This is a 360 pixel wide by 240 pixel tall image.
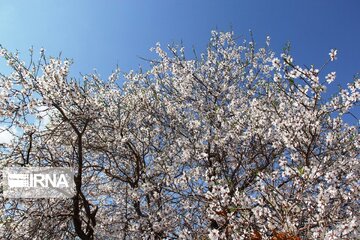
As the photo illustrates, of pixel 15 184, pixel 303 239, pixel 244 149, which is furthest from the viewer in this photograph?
pixel 244 149

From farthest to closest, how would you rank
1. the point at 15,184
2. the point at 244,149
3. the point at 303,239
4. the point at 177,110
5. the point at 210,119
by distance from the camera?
the point at 177,110 → the point at 210,119 → the point at 244,149 → the point at 15,184 → the point at 303,239

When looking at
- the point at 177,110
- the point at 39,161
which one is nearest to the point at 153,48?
the point at 177,110

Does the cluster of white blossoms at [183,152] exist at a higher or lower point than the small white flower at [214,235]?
higher

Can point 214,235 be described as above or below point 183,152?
below

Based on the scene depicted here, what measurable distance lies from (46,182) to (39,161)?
0.51 m

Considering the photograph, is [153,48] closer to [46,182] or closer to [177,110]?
[177,110]

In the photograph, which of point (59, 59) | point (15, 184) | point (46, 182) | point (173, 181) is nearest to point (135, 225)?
point (173, 181)

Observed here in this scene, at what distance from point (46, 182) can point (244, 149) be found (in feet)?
12.7

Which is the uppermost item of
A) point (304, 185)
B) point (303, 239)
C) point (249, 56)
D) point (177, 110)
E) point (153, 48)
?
point (153, 48)

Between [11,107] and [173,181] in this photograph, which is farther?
[173,181]

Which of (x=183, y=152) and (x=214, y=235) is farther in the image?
(x=183, y=152)

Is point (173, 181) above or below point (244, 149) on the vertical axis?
below

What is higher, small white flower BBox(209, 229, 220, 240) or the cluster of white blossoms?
the cluster of white blossoms

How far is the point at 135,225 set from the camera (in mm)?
6988
